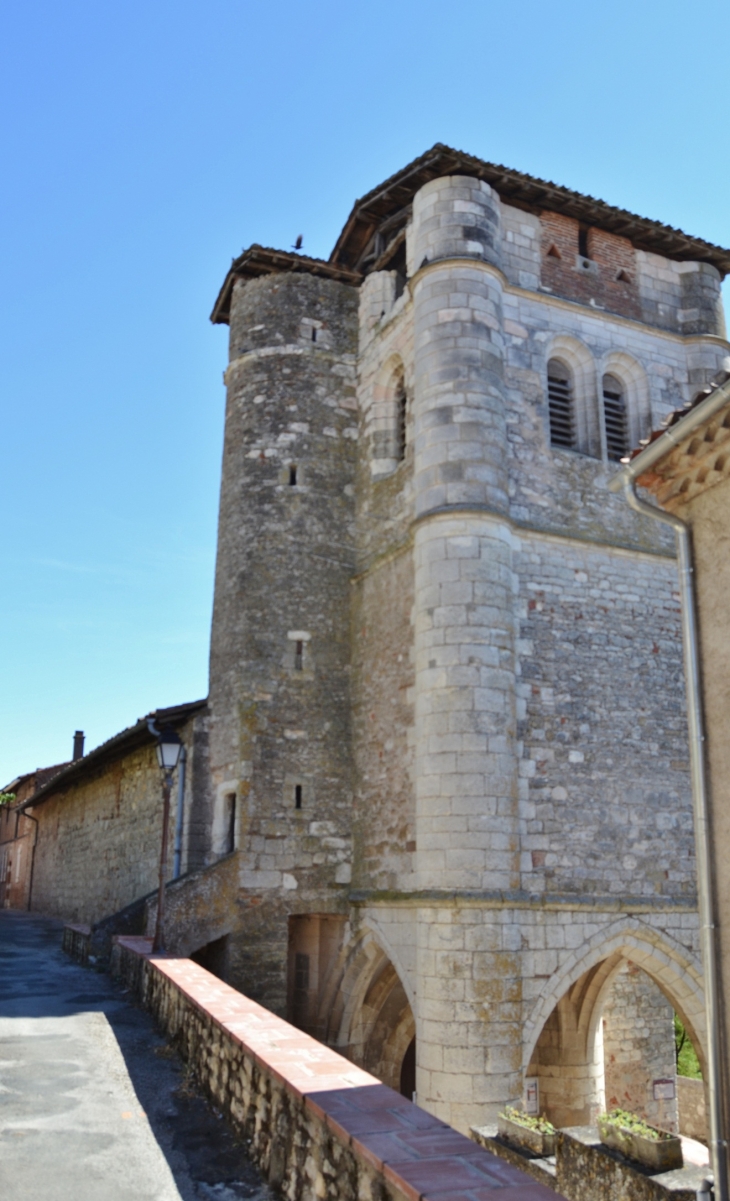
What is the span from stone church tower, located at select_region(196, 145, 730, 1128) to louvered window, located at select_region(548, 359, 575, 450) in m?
0.05

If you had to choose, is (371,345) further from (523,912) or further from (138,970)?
(138,970)

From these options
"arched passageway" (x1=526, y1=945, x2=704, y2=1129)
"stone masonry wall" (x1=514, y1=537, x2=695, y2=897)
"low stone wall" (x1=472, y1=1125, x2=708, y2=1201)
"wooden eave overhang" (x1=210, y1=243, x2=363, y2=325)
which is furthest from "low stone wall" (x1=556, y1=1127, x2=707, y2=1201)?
"wooden eave overhang" (x1=210, y1=243, x2=363, y2=325)

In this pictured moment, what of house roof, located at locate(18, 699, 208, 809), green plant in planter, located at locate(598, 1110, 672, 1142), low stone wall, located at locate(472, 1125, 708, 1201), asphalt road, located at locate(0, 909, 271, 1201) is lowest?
low stone wall, located at locate(472, 1125, 708, 1201)

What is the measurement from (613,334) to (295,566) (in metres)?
5.59

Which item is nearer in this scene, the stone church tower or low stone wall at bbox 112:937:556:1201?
low stone wall at bbox 112:937:556:1201

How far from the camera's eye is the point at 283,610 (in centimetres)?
1362

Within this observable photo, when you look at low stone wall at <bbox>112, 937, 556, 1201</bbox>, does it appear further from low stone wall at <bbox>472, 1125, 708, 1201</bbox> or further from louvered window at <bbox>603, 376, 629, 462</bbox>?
louvered window at <bbox>603, 376, 629, 462</bbox>

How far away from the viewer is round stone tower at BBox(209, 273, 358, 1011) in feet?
41.3

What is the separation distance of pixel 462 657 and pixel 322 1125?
762 centimetres

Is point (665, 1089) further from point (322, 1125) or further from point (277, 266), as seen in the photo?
point (277, 266)

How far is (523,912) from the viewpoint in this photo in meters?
10.5

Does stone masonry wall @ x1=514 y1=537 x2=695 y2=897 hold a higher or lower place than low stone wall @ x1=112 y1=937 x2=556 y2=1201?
higher

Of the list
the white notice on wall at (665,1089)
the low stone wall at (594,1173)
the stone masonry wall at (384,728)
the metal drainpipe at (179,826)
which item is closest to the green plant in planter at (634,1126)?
the low stone wall at (594,1173)

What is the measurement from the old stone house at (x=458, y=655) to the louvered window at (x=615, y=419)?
0.04 metres
